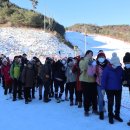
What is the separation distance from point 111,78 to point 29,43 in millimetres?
43275

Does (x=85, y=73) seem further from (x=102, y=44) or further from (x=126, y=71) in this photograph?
(x=102, y=44)

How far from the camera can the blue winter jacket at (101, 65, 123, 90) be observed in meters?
11.8

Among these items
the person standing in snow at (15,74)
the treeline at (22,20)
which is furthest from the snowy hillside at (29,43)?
the person standing in snow at (15,74)

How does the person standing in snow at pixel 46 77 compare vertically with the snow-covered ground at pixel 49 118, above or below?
above

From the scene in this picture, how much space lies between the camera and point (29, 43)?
179ft

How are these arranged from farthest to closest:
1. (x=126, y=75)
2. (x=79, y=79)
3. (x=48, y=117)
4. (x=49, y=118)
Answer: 1. (x=79, y=79)
2. (x=48, y=117)
3. (x=49, y=118)
4. (x=126, y=75)

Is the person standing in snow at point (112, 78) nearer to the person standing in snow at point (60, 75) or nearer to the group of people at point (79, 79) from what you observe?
the group of people at point (79, 79)

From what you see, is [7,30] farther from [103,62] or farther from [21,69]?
[103,62]

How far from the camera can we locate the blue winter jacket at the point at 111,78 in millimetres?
11766

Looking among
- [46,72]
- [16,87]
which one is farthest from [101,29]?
[46,72]

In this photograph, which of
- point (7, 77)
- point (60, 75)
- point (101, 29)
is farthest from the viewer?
point (101, 29)

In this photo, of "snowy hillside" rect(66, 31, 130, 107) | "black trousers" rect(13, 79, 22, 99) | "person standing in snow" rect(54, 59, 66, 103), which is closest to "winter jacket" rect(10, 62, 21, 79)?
"black trousers" rect(13, 79, 22, 99)

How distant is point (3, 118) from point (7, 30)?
44876mm

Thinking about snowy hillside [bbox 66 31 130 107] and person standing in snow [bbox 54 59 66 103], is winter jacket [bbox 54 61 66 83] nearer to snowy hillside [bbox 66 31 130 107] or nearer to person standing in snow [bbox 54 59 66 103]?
person standing in snow [bbox 54 59 66 103]
